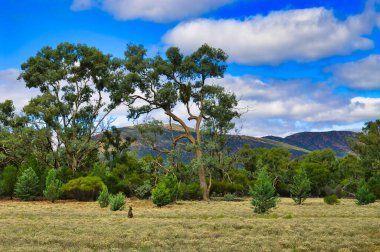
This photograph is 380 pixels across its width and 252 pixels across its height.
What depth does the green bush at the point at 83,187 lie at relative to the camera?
59.4 m

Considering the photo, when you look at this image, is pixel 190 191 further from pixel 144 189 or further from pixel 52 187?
pixel 52 187

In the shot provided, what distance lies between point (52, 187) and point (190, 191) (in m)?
20.1

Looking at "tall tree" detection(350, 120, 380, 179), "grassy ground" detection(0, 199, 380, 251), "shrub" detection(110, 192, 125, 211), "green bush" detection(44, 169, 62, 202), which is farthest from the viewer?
"tall tree" detection(350, 120, 380, 179)

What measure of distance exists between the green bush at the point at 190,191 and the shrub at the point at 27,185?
20.1m

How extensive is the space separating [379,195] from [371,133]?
25.6 meters

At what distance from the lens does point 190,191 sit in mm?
65188

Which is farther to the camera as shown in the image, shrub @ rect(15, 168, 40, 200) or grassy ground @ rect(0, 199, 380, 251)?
shrub @ rect(15, 168, 40, 200)

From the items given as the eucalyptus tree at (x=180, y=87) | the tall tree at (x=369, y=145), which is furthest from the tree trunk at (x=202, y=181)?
the tall tree at (x=369, y=145)

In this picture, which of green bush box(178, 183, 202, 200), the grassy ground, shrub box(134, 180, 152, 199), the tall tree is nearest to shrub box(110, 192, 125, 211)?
the grassy ground

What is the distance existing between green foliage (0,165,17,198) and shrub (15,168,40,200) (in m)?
2.14

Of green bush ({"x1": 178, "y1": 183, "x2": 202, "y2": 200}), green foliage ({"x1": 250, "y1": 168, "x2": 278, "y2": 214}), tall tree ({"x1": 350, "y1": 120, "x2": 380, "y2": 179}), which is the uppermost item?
tall tree ({"x1": 350, "y1": 120, "x2": 380, "y2": 179})

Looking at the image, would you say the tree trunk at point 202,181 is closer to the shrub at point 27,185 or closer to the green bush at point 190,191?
the green bush at point 190,191

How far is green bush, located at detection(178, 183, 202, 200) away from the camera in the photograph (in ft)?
212

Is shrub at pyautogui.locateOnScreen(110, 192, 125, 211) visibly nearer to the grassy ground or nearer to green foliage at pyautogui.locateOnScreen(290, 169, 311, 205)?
the grassy ground
